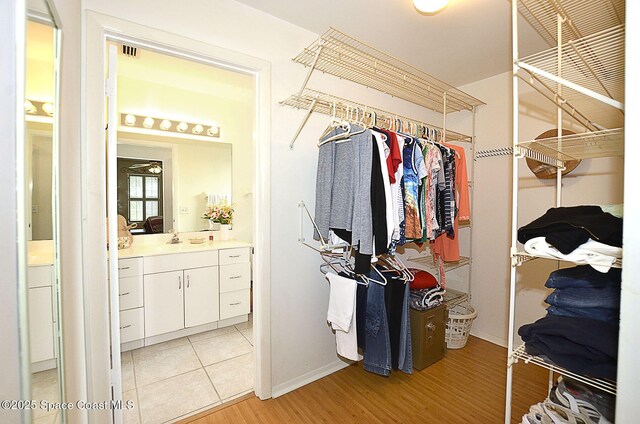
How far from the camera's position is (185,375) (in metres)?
2.26

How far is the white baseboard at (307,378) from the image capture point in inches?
78.9

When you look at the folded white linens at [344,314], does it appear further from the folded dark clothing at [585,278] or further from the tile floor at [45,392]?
the tile floor at [45,392]

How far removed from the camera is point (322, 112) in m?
2.20

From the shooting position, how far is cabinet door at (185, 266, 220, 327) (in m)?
2.80

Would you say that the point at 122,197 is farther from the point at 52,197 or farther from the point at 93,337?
the point at 52,197

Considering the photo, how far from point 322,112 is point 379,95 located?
720 mm

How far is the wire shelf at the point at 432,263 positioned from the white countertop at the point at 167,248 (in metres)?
1.87

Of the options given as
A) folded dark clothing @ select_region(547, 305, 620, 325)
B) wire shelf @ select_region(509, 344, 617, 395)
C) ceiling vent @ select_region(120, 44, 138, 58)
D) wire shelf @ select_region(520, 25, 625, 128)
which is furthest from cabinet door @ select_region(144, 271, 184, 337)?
wire shelf @ select_region(520, 25, 625, 128)

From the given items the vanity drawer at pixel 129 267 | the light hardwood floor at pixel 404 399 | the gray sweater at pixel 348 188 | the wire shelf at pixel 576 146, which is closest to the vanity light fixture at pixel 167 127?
the vanity drawer at pixel 129 267

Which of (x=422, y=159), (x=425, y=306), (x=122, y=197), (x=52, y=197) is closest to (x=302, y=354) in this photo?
(x=425, y=306)

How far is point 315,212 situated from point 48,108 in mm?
1418

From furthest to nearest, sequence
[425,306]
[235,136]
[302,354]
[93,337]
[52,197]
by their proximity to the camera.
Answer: [235,136] < [425,306] < [302,354] < [93,337] < [52,197]

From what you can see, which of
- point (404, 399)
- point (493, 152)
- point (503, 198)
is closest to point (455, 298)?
point (503, 198)

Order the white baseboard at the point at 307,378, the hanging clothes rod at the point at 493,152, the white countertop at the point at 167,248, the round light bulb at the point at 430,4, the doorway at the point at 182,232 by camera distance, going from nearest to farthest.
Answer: the round light bulb at the point at 430,4
the white baseboard at the point at 307,378
the doorway at the point at 182,232
the white countertop at the point at 167,248
the hanging clothes rod at the point at 493,152
